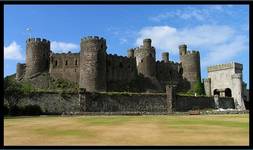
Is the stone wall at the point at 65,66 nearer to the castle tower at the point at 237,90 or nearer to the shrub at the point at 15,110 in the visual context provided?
the shrub at the point at 15,110

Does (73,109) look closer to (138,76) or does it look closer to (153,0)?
(138,76)

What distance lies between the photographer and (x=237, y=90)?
6594 centimetres

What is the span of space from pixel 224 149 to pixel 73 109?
32189mm

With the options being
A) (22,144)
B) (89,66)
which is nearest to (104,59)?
(89,66)

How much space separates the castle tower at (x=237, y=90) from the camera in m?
62.5

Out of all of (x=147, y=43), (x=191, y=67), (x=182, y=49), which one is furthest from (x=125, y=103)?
(x=182, y=49)

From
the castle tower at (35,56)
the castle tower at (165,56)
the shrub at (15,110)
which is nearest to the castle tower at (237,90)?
the castle tower at (165,56)

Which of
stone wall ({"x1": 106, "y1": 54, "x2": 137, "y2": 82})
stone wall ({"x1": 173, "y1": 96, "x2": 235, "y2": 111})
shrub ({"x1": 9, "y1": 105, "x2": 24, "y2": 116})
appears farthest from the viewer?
stone wall ({"x1": 106, "y1": 54, "x2": 137, "y2": 82})

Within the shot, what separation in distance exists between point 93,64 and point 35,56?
9726 millimetres

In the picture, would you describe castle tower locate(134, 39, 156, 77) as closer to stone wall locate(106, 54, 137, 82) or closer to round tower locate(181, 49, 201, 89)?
stone wall locate(106, 54, 137, 82)

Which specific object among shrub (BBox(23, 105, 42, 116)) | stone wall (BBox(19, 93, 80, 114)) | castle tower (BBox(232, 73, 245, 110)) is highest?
castle tower (BBox(232, 73, 245, 110))

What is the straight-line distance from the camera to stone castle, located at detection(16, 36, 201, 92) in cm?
5475

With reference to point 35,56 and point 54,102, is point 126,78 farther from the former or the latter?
point 54,102

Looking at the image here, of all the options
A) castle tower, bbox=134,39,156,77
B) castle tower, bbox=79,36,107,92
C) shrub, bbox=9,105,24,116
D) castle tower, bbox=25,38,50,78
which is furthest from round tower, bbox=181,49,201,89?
shrub, bbox=9,105,24,116
